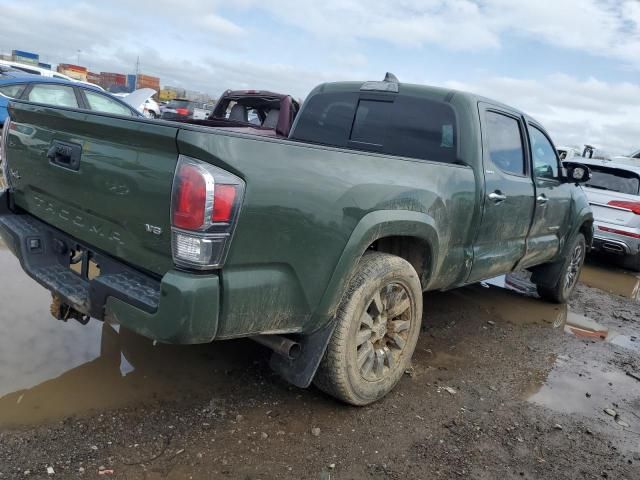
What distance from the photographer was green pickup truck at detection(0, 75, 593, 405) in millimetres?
2162

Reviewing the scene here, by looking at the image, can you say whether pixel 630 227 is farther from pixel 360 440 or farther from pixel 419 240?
pixel 360 440

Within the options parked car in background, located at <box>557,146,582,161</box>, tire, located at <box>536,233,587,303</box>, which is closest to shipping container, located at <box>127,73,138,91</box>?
parked car in background, located at <box>557,146,582,161</box>

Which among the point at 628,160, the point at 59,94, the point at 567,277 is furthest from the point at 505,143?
the point at 628,160

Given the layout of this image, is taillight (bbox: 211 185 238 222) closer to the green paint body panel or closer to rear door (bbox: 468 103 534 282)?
the green paint body panel

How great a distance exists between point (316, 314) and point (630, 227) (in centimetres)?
702

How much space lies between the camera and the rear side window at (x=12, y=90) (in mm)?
9266

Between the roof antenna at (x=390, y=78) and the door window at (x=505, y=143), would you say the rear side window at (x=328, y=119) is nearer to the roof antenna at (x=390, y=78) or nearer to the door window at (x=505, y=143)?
the roof antenna at (x=390, y=78)

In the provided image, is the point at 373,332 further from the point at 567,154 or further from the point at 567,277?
the point at 567,154

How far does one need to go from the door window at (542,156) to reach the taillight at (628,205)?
3504 mm

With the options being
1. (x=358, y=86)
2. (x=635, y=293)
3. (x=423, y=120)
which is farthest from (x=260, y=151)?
(x=635, y=293)

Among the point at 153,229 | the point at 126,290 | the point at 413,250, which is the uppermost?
the point at 153,229

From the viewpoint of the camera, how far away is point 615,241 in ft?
26.1

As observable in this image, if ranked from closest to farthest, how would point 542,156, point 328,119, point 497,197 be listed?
point 497,197 < point 328,119 < point 542,156

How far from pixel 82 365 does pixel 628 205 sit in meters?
7.67
